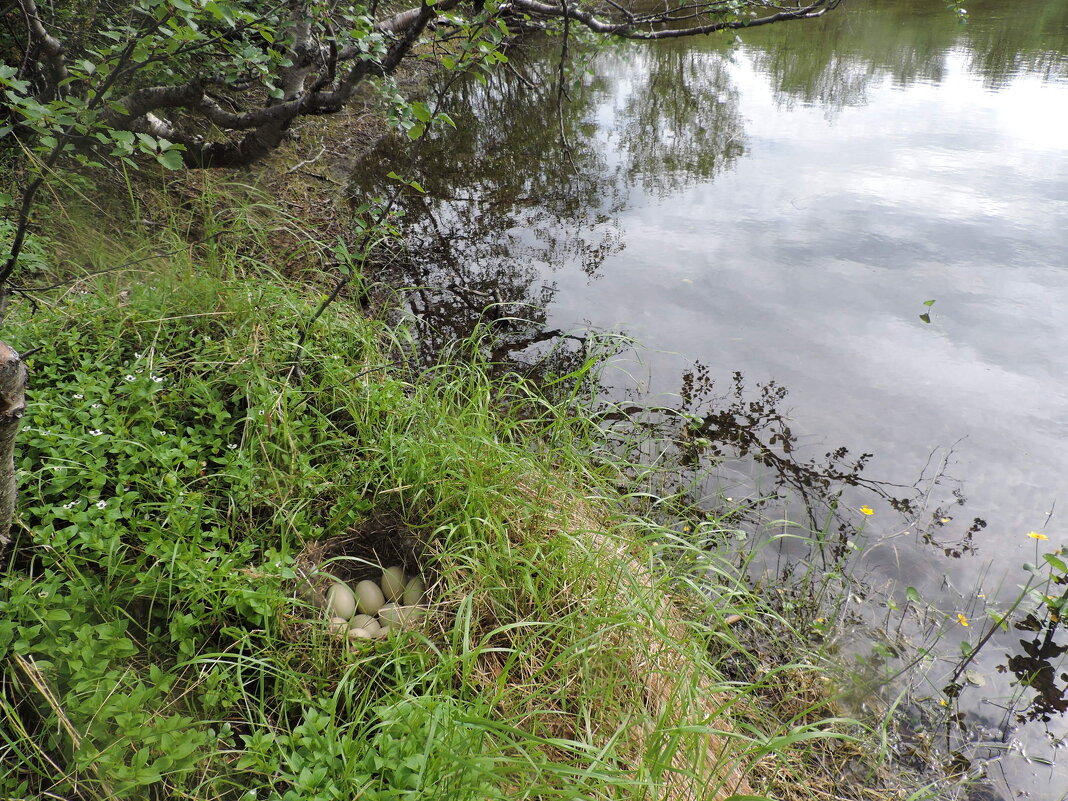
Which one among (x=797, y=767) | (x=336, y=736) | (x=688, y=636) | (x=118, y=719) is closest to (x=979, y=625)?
(x=797, y=767)

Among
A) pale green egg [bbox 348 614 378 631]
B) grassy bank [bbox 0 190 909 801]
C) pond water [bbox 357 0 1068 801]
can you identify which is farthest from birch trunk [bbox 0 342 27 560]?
pond water [bbox 357 0 1068 801]

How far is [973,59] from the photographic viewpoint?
9000 millimetres

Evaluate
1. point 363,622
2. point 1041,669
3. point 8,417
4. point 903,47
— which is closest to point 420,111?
point 8,417

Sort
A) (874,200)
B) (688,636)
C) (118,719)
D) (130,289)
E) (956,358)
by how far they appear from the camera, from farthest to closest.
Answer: (874,200) < (956,358) < (130,289) < (688,636) < (118,719)

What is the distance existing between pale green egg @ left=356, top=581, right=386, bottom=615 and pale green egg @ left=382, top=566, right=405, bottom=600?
30 mm

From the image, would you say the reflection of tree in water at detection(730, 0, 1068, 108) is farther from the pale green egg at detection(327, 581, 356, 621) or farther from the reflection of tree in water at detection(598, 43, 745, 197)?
the pale green egg at detection(327, 581, 356, 621)

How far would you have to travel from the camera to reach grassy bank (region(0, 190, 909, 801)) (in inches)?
53.9

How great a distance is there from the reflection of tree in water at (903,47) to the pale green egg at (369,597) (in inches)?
309

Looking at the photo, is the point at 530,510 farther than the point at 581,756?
Yes

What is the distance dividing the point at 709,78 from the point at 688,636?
874 cm

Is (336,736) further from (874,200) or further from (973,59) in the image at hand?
(973,59)

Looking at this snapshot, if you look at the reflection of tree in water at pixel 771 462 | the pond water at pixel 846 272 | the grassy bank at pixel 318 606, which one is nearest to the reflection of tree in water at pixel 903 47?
the pond water at pixel 846 272

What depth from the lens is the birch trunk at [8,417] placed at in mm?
1248

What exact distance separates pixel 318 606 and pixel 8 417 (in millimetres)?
904
